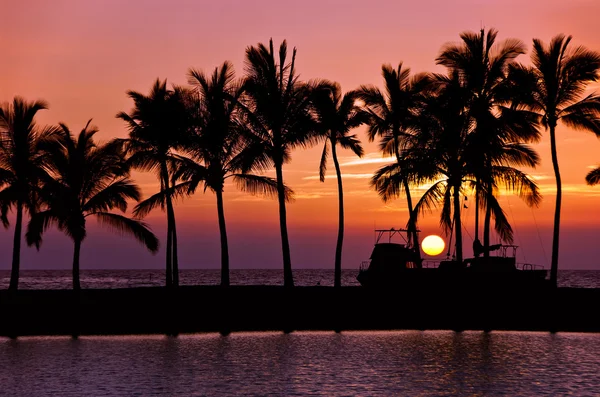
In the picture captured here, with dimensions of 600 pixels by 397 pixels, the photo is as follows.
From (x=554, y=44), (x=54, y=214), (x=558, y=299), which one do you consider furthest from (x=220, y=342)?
(x=554, y=44)

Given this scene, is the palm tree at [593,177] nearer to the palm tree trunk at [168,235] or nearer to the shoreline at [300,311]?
the shoreline at [300,311]

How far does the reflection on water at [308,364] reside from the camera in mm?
24047

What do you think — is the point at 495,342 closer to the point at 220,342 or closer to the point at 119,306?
the point at 220,342

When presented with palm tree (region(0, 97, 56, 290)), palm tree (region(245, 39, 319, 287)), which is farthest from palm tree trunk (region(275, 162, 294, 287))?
palm tree (region(0, 97, 56, 290))

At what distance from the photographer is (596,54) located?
42031 millimetres

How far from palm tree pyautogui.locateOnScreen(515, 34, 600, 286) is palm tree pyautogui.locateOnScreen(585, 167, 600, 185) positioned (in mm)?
7541

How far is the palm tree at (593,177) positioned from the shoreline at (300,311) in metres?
9.31

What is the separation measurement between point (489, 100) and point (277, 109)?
1208 cm

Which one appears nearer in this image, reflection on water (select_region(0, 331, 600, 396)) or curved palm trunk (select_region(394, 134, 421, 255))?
reflection on water (select_region(0, 331, 600, 396))

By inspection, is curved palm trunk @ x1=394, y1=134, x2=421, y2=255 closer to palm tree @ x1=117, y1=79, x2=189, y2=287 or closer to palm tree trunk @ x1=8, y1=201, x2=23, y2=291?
palm tree @ x1=117, y1=79, x2=189, y2=287

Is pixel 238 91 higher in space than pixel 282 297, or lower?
higher

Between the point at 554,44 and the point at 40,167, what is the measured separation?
29.3 meters

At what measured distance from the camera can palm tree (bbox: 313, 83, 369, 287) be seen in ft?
154

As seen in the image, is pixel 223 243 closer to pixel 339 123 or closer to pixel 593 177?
pixel 339 123
